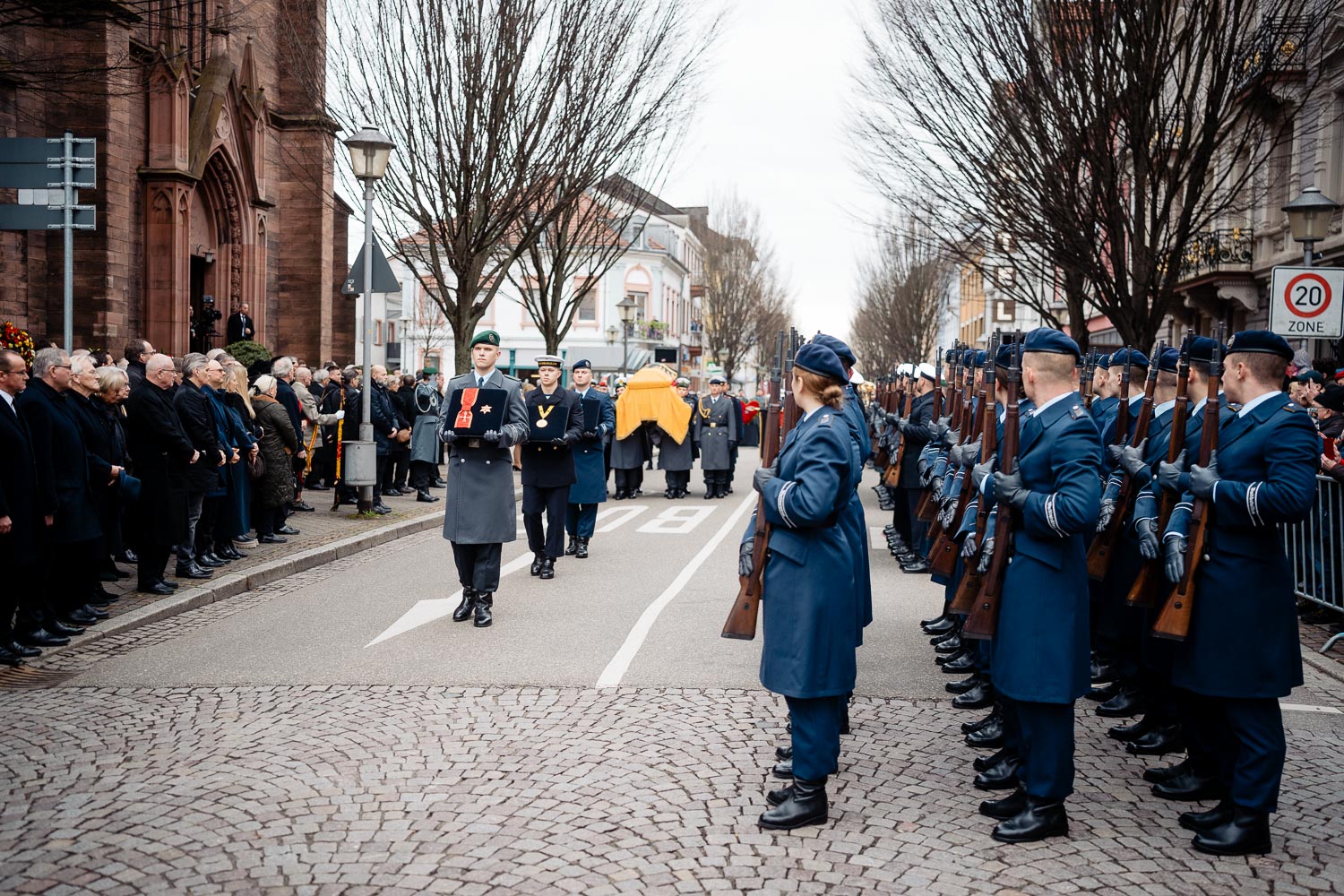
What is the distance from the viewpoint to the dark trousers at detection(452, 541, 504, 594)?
8.87 meters

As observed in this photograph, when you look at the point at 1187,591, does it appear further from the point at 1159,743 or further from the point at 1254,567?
the point at 1159,743

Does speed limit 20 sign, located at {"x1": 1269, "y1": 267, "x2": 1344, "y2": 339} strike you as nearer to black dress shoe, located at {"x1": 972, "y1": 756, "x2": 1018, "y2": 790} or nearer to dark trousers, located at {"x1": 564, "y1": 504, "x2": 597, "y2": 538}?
dark trousers, located at {"x1": 564, "y1": 504, "x2": 597, "y2": 538}

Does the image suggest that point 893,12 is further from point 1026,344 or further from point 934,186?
point 1026,344

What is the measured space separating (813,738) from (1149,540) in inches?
63.7

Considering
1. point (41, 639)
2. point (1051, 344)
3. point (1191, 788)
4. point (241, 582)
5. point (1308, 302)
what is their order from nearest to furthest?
point (1051, 344) → point (1191, 788) → point (41, 639) → point (241, 582) → point (1308, 302)

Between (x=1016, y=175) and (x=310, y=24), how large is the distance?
1283cm

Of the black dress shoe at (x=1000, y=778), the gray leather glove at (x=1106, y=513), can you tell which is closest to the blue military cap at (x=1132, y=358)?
the gray leather glove at (x=1106, y=513)

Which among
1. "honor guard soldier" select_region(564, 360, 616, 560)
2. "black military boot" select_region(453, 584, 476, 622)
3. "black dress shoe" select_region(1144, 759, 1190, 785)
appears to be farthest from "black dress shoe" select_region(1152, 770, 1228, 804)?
"honor guard soldier" select_region(564, 360, 616, 560)

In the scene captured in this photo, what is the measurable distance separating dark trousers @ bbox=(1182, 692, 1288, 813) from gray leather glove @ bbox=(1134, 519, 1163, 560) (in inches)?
23.9

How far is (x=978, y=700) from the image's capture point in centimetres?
656

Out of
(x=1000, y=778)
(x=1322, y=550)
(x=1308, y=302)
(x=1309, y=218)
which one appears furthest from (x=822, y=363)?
(x=1309, y=218)

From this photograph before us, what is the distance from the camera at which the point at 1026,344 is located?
4797mm

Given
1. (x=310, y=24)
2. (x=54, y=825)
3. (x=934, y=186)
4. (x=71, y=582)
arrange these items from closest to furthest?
1. (x=54, y=825)
2. (x=71, y=582)
3. (x=934, y=186)
4. (x=310, y=24)

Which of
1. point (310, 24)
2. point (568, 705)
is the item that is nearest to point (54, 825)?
point (568, 705)
